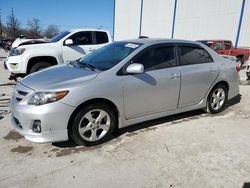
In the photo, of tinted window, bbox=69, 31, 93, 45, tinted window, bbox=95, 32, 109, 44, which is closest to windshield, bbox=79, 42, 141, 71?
tinted window, bbox=69, 31, 93, 45

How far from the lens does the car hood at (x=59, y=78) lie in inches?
127

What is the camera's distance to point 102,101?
3486 millimetres

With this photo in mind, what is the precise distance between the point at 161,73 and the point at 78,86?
1507mm

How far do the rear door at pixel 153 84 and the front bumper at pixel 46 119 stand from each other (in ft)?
3.31

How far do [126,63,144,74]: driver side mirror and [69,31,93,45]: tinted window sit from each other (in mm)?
4726

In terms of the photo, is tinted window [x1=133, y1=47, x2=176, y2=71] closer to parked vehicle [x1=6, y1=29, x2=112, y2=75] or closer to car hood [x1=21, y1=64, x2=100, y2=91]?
car hood [x1=21, y1=64, x2=100, y2=91]

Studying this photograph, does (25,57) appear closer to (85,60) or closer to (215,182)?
(85,60)

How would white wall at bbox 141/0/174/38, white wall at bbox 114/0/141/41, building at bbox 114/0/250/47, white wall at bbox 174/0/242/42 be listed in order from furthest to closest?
white wall at bbox 114/0/141/41, white wall at bbox 141/0/174/38, white wall at bbox 174/0/242/42, building at bbox 114/0/250/47

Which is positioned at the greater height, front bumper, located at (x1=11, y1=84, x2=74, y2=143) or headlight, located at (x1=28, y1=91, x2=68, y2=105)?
headlight, located at (x1=28, y1=91, x2=68, y2=105)

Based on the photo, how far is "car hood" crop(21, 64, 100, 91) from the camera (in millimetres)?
3225

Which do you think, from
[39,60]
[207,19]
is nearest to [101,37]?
[39,60]

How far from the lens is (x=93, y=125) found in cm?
349

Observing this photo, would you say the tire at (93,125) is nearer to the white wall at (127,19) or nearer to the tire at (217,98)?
the tire at (217,98)

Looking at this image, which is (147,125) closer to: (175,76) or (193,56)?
(175,76)
